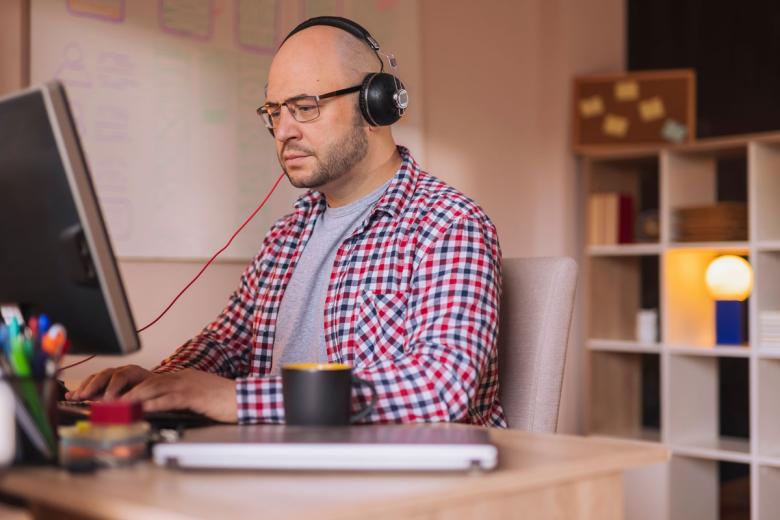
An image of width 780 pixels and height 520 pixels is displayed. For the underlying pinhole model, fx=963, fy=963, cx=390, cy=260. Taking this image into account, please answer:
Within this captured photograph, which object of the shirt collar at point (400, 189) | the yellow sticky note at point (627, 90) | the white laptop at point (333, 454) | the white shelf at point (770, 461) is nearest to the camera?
the white laptop at point (333, 454)

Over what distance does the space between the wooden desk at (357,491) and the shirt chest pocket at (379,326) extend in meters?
0.50

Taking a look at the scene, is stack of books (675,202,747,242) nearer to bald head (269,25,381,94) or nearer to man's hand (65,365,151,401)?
bald head (269,25,381,94)

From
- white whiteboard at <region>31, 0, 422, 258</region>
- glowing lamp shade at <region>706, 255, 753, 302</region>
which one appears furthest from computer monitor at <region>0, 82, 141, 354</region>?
glowing lamp shade at <region>706, 255, 753, 302</region>

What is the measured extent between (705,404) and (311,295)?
2.42 metres

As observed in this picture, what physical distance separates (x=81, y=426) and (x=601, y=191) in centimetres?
329

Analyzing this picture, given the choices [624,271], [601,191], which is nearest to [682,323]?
[624,271]

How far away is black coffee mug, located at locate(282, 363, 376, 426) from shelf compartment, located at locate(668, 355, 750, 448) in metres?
2.73

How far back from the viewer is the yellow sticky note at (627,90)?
3830 millimetres

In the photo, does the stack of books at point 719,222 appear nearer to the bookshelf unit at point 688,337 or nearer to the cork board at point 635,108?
the bookshelf unit at point 688,337

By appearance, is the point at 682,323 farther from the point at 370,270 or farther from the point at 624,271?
the point at 370,270

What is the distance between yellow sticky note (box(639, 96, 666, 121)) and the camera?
3771 mm

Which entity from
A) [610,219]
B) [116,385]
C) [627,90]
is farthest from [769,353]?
[116,385]

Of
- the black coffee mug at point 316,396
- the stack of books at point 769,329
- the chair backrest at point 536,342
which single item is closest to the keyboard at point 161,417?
the black coffee mug at point 316,396

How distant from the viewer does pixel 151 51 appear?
104 inches
